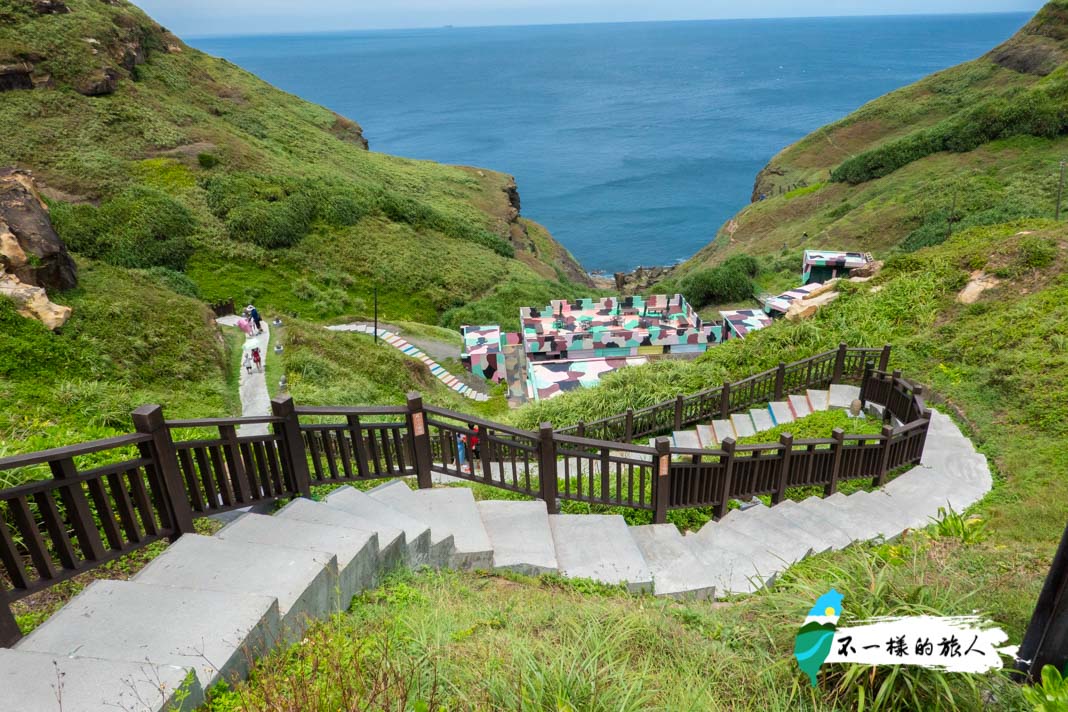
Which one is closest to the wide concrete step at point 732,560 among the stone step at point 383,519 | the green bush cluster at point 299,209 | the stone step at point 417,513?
the stone step at point 417,513

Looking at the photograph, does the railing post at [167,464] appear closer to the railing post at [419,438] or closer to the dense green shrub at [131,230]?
the railing post at [419,438]

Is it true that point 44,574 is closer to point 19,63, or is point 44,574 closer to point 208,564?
point 208,564

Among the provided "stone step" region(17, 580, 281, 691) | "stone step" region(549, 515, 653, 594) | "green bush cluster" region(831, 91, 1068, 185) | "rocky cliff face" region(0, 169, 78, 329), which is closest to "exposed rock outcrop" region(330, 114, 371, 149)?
"green bush cluster" region(831, 91, 1068, 185)

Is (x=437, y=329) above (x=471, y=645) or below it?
below

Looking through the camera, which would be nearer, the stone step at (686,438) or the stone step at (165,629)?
the stone step at (165,629)

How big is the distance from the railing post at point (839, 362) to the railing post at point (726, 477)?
6.12 meters

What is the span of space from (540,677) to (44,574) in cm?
368

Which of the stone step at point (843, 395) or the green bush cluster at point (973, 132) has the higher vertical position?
the green bush cluster at point (973, 132)

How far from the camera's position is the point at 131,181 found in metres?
36.2

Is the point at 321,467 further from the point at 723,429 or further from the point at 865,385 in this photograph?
the point at 865,385

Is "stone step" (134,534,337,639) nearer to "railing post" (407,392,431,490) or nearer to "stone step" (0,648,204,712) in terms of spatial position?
"stone step" (0,648,204,712)

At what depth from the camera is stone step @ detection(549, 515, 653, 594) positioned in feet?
20.9

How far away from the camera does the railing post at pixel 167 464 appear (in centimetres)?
498

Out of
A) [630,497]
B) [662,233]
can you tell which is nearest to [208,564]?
[630,497]
